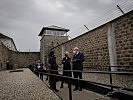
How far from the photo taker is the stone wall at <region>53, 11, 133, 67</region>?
614cm

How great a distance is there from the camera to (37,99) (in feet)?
13.1

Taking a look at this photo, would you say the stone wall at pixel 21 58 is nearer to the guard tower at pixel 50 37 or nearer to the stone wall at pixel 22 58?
the stone wall at pixel 22 58

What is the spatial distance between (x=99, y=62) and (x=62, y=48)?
283 inches

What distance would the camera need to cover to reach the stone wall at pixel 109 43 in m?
6.14

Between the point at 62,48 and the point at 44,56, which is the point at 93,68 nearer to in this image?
the point at 62,48

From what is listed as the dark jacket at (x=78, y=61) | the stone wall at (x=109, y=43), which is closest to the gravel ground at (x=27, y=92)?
the dark jacket at (x=78, y=61)

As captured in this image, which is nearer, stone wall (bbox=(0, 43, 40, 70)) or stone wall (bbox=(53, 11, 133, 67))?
stone wall (bbox=(53, 11, 133, 67))

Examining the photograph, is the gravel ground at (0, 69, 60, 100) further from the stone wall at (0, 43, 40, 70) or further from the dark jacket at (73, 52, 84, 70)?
the stone wall at (0, 43, 40, 70)

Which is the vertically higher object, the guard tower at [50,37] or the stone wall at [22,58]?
the guard tower at [50,37]

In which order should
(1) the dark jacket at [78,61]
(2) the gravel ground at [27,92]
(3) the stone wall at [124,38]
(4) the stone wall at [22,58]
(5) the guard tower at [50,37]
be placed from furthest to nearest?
(4) the stone wall at [22,58], (5) the guard tower at [50,37], (3) the stone wall at [124,38], (1) the dark jacket at [78,61], (2) the gravel ground at [27,92]

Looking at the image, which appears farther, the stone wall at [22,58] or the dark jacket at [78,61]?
the stone wall at [22,58]

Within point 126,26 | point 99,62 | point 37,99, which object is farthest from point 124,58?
point 37,99

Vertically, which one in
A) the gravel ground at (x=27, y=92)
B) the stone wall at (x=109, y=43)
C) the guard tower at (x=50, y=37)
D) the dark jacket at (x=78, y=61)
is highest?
the guard tower at (x=50, y=37)

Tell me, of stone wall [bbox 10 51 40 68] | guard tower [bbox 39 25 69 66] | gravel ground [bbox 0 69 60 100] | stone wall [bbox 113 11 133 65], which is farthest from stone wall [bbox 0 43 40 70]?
stone wall [bbox 113 11 133 65]
